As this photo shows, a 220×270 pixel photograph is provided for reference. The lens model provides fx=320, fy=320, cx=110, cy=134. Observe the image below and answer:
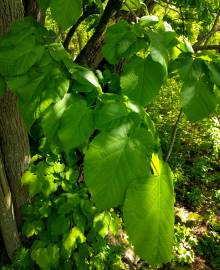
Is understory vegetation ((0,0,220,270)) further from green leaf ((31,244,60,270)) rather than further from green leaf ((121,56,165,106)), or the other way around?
green leaf ((31,244,60,270))

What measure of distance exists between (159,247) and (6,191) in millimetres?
2416

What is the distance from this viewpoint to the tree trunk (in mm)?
2182

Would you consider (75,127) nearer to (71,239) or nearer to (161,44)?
(161,44)

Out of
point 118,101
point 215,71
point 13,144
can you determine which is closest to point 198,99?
point 215,71

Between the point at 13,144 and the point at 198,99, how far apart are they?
1.85m

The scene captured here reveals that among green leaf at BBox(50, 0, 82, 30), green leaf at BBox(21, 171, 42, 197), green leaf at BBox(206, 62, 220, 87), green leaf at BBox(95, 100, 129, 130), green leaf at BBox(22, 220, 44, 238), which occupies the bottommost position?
green leaf at BBox(22, 220, 44, 238)

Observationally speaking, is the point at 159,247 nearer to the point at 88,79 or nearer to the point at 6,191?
the point at 88,79

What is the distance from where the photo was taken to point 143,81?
91 centimetres

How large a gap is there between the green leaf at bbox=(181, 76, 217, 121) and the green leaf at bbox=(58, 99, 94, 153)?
0.30m

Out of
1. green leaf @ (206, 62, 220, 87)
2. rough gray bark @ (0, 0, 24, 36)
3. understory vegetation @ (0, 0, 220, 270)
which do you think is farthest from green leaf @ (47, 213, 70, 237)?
green leaf @ (206, 62, 220, 87)

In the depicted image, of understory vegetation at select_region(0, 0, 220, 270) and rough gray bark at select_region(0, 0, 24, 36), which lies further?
rough gray bark at select_region(0, 0, 24, 36)

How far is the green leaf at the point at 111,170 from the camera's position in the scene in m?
0.54

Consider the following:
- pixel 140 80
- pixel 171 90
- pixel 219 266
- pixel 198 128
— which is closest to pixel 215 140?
pixel 198 128

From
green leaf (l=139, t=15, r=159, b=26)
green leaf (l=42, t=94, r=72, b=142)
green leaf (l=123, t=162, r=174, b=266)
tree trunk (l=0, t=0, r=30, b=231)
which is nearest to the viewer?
green leaf (l=123, t=162, r=174, b=266)
